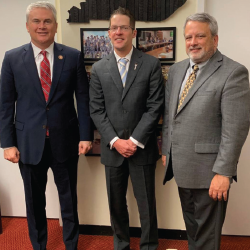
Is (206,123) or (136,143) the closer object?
(206,123)

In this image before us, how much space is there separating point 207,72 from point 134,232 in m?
1.66

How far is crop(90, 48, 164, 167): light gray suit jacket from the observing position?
80.2 inches

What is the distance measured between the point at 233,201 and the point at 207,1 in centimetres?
168

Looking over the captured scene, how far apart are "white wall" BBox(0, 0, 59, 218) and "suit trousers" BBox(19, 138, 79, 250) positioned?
562mm

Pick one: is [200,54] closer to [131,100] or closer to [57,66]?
[131,100]

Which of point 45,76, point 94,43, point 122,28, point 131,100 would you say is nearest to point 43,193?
point 45,76

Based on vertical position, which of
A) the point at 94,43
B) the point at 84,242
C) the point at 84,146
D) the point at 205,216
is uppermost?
the point at 94,43

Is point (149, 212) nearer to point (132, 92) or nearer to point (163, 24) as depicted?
point (132, 92)

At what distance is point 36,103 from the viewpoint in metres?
2.06

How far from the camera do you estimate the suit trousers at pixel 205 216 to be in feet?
5.81

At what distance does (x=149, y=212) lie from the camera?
2213 mm

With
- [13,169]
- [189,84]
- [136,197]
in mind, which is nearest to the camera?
[189,84]

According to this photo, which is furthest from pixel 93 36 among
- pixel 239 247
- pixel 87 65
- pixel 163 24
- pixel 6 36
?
pixel 239 247

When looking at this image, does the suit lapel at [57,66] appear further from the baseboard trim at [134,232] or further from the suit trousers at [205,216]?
the baseboard trim at [134,232]
